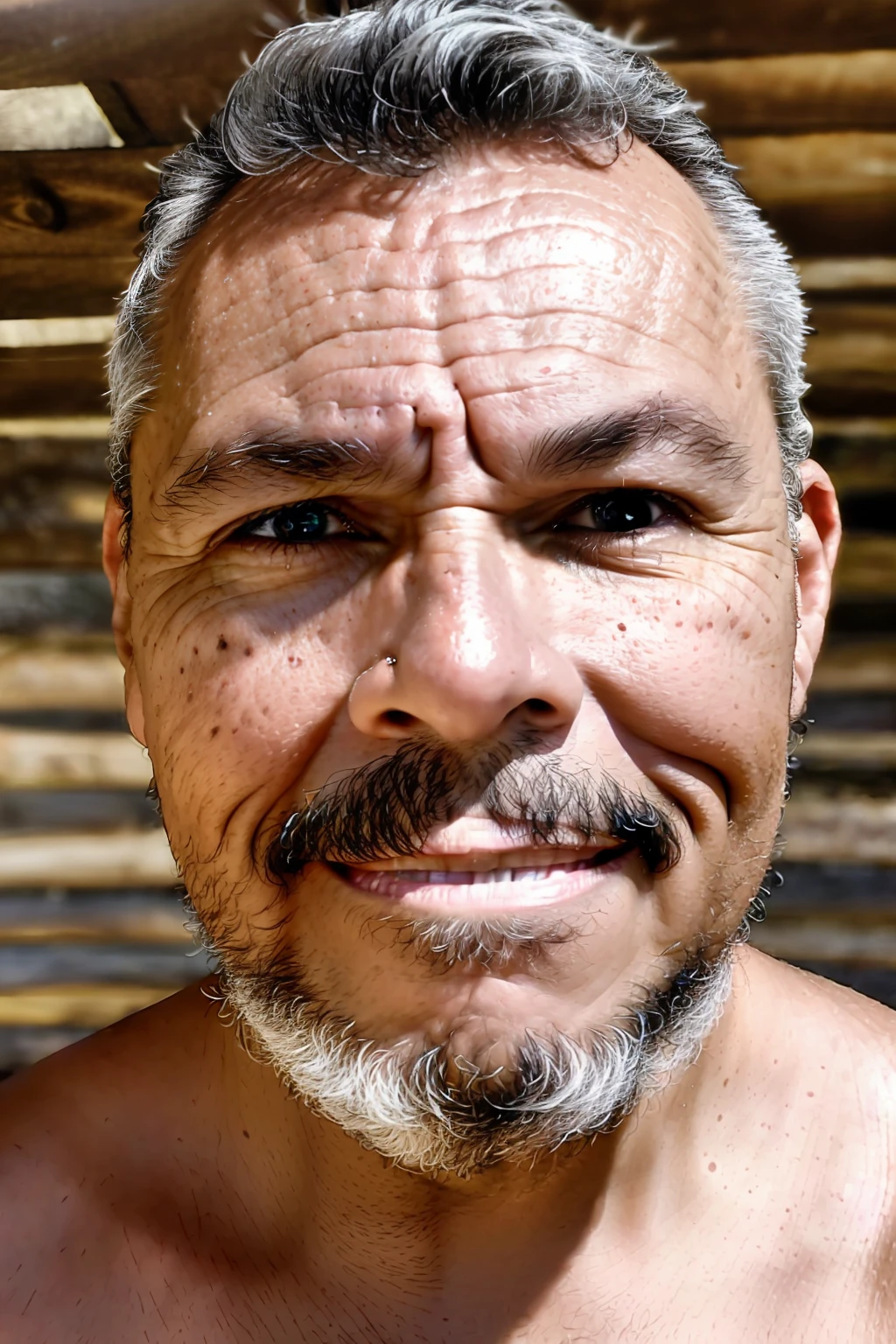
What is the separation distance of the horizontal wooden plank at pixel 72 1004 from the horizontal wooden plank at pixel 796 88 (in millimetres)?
2629

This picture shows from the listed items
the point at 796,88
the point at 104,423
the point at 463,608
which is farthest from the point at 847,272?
the point at 104,423

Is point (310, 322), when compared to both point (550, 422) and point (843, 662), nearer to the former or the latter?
point (550, 422)

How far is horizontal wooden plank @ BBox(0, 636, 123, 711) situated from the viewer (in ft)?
9.68

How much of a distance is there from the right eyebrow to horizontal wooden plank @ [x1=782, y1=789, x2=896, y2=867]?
1.90 metres

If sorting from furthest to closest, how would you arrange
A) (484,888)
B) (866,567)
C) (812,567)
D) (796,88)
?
1. (866,567)
2. (796,88)
3. (812,567)
4. (484,888)

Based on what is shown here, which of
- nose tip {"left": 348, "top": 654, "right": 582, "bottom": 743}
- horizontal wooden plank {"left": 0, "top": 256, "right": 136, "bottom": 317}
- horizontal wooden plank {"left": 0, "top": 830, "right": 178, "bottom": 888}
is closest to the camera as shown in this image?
nose tip {"left": 348, "top": 654, "right": 582, "bottom": 743}

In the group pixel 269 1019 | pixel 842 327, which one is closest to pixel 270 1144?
pixel 269 1019

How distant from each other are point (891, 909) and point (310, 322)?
226 centimetres

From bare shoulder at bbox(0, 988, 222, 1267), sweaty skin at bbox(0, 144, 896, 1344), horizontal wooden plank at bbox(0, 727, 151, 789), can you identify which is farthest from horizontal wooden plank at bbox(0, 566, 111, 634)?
bare shoulder at bbox(0, 988, 222, 1267)

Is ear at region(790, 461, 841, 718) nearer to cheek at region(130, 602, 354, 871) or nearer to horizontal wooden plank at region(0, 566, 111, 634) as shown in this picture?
cheek at region(130, 602, 354, 871)

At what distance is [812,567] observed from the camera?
72.5 inches

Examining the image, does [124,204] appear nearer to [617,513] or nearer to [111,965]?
[617,513]

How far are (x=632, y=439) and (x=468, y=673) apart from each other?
40 centimetres

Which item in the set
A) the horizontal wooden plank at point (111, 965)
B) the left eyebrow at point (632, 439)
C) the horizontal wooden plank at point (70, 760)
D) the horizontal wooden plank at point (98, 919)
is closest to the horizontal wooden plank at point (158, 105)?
the left eyebrow at point (632, 439)
